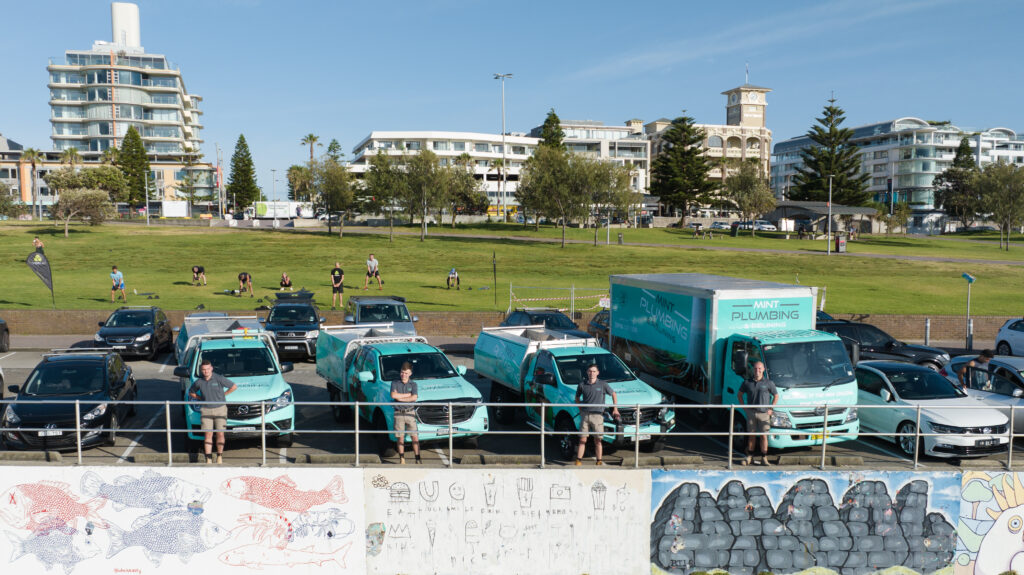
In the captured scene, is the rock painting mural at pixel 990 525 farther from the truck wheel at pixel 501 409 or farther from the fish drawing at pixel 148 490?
the fish drawing at pixel 148 490

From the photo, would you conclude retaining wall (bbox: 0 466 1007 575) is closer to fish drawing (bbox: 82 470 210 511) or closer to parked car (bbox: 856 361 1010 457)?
fish drawing (bbox: 82 470 210 511)

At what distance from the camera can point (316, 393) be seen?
17375mm

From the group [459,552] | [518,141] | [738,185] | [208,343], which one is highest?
[518,141]

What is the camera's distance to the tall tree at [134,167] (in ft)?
303

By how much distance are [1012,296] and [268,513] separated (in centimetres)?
3864

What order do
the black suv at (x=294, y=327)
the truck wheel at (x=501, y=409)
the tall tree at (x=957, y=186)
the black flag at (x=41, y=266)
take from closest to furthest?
the truck wheel at (x=501, y=409) → the black suv at (x=294, y=327) → the black flag at (x=41, y=266) → the tall tree at (x=957, y=186)

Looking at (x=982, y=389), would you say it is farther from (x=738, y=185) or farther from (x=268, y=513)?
(x=738, y=185)

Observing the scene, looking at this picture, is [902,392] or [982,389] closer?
[902,392]

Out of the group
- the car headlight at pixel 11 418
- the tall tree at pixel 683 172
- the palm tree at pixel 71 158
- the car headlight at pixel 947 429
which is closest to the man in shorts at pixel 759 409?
the car headlight at pixel 947 429

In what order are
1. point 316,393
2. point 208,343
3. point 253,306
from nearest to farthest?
point 208,343, point 316,393, point 253,306

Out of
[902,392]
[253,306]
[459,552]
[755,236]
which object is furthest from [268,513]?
[755,236]

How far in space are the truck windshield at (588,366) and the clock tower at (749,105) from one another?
121 metres

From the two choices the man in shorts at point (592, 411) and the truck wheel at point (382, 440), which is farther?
the truck wheel at point (382, 440)

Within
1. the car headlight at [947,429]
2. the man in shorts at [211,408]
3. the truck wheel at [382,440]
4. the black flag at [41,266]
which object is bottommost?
the truck wheel at [382,440]
